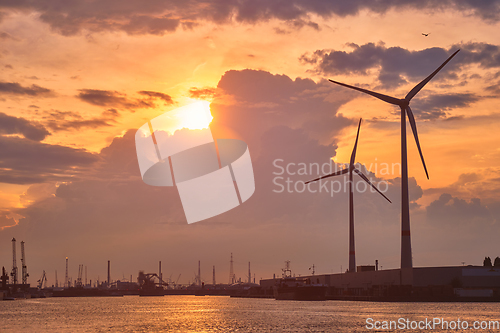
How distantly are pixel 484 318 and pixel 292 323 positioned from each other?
5022 cm

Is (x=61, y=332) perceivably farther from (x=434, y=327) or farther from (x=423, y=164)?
(x=423, y=164)

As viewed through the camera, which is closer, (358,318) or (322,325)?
(322,325)

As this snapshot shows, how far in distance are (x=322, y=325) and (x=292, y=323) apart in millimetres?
10053

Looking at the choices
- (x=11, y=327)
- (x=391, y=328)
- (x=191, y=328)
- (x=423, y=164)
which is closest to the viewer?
(x=391, y=328)

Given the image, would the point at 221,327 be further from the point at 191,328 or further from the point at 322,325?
the point at 322,325

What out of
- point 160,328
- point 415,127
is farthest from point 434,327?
point 415,127

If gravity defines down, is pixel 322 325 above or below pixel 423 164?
below

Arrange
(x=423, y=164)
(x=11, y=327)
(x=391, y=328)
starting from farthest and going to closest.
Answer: (x=423, y=164) → (x=11, y=327) → (x=391, y=328)

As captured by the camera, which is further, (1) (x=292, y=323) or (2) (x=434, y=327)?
(1) (x=292, y=323)

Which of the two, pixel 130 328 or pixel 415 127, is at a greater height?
pixel 415 127

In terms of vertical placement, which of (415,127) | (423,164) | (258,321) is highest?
(415,127)

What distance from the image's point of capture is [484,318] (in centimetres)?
15225

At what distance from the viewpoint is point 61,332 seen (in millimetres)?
132375

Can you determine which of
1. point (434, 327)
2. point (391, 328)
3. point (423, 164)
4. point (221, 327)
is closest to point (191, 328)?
point (221, 327)
